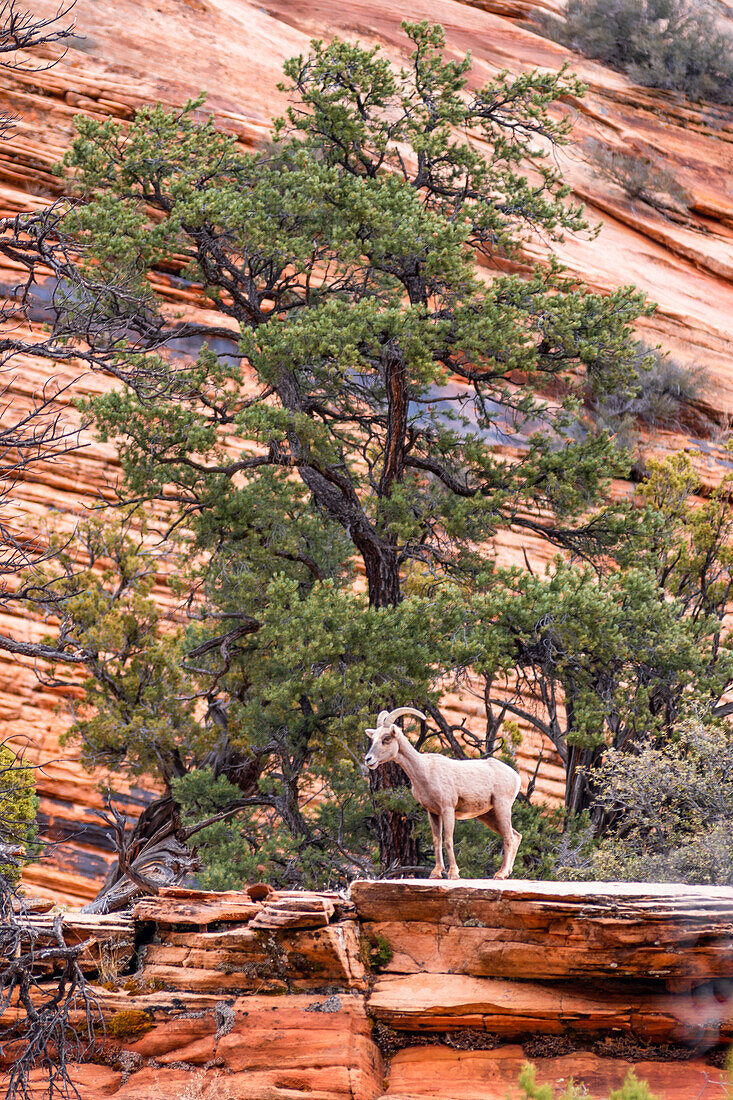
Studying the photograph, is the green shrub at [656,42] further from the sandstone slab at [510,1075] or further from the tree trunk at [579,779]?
the sandstone slab at [510,1075]

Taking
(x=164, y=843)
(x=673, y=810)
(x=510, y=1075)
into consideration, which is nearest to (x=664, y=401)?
(x=673, y=810)

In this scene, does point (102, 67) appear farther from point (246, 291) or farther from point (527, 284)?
point (527, 284)

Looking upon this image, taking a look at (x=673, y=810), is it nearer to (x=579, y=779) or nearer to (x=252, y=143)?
(x=579, y=779)

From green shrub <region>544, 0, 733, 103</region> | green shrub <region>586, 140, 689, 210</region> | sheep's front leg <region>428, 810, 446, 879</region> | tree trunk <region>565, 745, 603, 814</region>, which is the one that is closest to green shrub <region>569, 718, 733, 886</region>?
tree trunk <region>565, 745, 603, 814</region>

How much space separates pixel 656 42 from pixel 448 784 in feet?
139

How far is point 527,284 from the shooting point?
14.7m

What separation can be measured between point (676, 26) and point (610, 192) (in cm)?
1432

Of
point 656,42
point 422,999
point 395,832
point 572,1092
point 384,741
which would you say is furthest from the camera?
point 656,42

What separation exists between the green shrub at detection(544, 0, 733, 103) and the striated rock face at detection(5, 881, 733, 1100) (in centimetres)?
4117

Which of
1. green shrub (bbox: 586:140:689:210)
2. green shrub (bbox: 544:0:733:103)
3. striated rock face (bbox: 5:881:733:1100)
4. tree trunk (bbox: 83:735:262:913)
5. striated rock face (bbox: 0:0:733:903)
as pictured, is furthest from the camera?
green shrub (bbox: 544:0:733:103)

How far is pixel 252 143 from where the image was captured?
2703cm

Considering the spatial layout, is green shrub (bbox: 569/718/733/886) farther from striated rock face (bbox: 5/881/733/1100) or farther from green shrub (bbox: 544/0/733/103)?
green shrub (bbox: 544/0/733/103)

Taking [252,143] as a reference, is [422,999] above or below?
below

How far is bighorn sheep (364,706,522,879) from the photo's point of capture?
27.8ft
